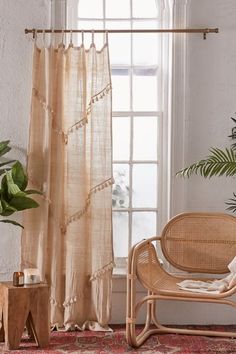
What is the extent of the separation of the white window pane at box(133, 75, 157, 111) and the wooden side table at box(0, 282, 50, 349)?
185cm

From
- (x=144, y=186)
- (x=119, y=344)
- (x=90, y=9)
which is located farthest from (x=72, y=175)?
(x=90, y=9)

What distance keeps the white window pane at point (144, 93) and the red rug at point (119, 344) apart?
1.88 metres

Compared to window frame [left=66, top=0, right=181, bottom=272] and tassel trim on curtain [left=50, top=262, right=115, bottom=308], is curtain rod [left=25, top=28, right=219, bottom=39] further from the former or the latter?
tassel trim on curtain [left=50, top=262, right=115, bottom=308]

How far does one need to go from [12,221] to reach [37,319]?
0.82 m

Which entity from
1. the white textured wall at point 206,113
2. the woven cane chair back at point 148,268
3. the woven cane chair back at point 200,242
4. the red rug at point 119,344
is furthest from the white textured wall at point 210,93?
the red rug at point 119,344

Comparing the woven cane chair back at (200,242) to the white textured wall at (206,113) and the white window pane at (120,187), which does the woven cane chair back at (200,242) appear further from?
the white window pane at (120,187)

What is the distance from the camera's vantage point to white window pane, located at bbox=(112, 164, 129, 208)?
6.34 meters

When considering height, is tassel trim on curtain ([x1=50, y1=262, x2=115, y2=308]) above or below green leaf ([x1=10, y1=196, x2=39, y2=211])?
below

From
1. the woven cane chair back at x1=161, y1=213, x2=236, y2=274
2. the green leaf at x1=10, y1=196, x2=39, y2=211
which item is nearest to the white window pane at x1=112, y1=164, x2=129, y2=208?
the woven cane chair back at x1=161, y1=213, x2=236, y2=274

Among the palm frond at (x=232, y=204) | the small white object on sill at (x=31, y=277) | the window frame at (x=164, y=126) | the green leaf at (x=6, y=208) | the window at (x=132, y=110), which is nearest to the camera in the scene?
the small white object on sill at (x=31, y=277)

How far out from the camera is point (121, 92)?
635cm

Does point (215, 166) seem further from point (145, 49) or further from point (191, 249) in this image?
point (145, 49)

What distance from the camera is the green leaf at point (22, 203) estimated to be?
5.54 metres

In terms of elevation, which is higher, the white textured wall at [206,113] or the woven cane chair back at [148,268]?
the white textured wall at [206,113]
